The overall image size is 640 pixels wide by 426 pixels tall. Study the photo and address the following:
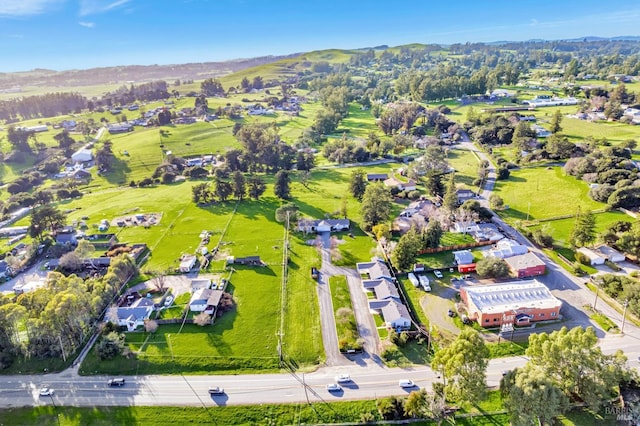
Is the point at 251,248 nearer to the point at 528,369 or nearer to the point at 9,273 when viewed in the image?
the point at 9,273

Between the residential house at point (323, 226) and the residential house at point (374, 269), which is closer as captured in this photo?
the residential house at point (374, 269)

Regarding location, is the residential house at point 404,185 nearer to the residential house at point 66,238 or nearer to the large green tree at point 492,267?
the large green tree at point 492,267

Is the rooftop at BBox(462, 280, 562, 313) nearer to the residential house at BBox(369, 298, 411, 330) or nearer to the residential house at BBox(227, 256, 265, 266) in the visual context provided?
the residential house at BBox(369, 298, 411, 330)

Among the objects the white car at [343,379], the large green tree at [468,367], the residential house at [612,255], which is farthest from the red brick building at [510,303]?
the white car at [343,379]

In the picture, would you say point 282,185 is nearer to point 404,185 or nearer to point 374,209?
point 374,209

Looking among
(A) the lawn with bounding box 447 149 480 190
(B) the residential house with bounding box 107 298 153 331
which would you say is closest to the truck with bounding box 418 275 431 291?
(B) the residential house with bounding box 107 298 153 331

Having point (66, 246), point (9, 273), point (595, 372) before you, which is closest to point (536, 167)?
point (595, 372)
